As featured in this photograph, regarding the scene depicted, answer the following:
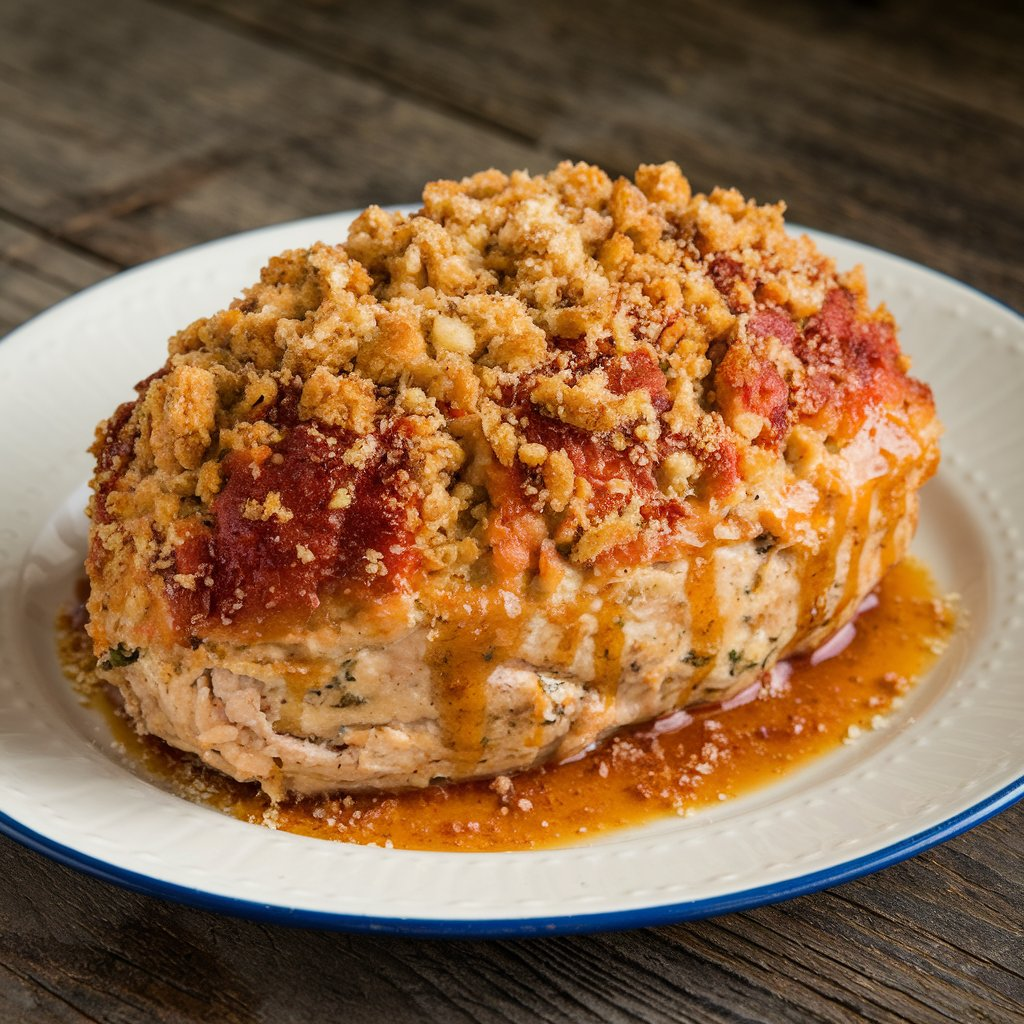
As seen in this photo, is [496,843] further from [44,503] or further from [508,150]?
[508,150]

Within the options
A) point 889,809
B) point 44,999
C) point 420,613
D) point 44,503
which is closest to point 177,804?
point 44,999

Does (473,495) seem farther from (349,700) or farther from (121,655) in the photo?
(121,655)

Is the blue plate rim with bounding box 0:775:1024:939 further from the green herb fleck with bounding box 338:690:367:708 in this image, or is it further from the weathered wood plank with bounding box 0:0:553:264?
the weathered wood plank with bounding box 0:0:553:264

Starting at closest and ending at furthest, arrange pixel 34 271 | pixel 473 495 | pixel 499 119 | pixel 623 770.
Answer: pixel 473 495 < pixel 623 770 < pixel 34 271 < pixel 499 119

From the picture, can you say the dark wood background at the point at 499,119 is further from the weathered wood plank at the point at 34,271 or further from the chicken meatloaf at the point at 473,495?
the chicken meatloaf at the point at 473,495

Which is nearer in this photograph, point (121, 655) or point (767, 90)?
point (121, 655)

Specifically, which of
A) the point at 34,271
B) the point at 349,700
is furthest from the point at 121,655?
the point at 34,271
